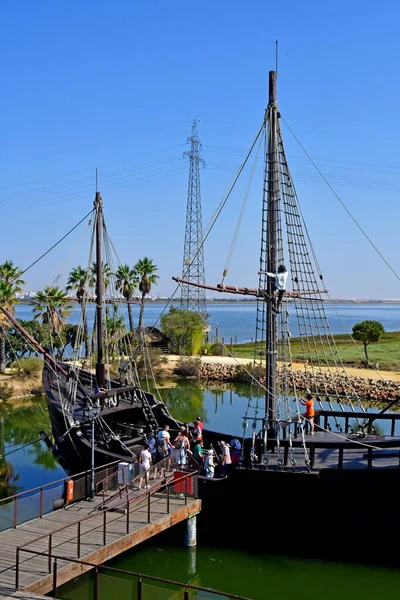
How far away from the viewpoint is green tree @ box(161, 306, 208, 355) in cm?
6091

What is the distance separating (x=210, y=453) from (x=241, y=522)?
6.54ft

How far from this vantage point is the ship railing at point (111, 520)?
13336 millimetres

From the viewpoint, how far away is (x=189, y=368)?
5388 centimetres

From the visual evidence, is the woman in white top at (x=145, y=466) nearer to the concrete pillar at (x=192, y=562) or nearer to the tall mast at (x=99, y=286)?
the concrete pillar at (x=192, y=562)

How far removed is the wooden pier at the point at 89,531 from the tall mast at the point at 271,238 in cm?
383

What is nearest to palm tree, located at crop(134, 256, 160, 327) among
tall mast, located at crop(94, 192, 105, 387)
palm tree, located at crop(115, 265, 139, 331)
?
palm tree, located at crop(115, 265, 139, 331)

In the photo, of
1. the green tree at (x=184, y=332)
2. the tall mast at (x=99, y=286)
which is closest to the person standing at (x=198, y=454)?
the tall mast at (x=99, y=286)

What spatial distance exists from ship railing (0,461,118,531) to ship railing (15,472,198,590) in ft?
2.71

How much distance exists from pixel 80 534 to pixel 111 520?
1328 mm

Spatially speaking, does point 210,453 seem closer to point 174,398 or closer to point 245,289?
point 245,289

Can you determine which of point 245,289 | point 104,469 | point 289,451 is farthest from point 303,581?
point 245,289

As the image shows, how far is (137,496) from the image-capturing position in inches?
651

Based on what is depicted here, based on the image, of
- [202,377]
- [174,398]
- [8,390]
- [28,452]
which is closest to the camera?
[28,452]

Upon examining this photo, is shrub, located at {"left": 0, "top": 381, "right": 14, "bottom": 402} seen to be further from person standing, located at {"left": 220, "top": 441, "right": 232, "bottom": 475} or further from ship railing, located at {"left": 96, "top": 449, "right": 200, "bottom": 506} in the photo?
person standing, located at {"left": 220, "top": 441, "right": 232, "bottom": 475}
